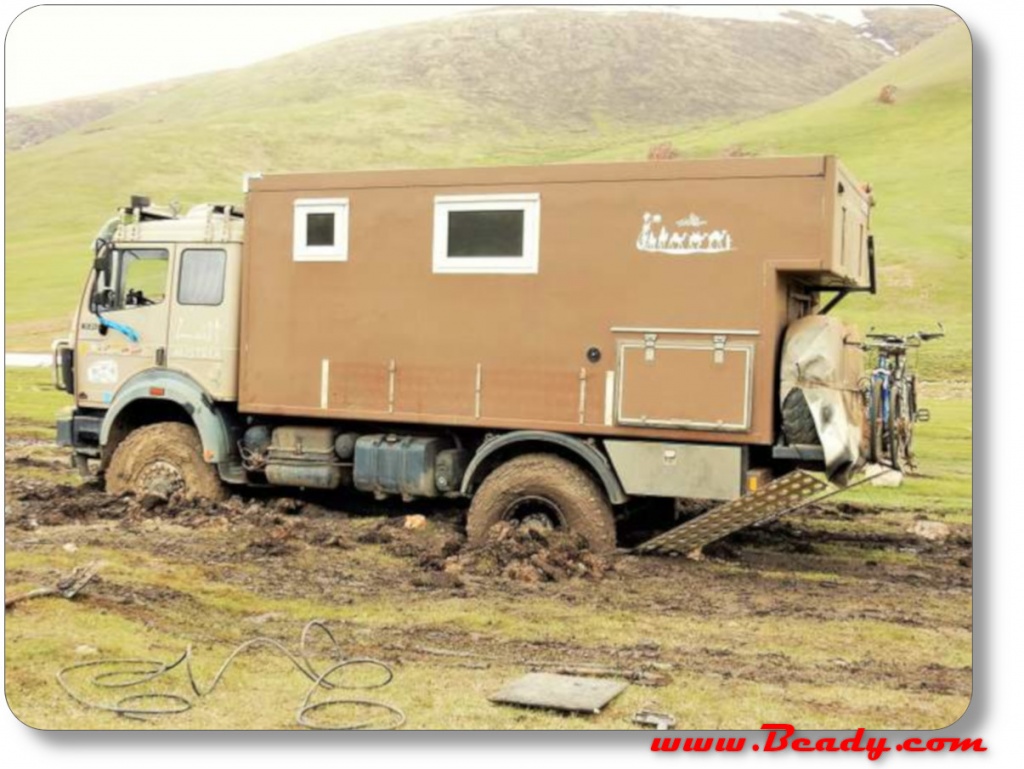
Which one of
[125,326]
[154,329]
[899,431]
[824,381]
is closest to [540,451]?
[824,381]

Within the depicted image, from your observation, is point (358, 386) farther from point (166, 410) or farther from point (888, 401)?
point (888, 401)

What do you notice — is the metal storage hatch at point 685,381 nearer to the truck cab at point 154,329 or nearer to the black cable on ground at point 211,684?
the black cable on ground at point 211,684

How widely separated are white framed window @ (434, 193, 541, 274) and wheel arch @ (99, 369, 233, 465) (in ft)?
10.3

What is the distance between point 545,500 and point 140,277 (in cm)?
541

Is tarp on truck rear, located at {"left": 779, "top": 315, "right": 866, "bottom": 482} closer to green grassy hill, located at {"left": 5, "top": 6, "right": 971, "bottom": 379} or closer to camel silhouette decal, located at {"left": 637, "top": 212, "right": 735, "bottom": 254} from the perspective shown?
camel silhouette decal, located at {"left": 637, "top": 212, "right": 735, "bottom": 254}

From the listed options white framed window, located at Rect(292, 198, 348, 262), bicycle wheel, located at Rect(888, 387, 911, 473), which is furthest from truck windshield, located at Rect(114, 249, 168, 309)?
bicycle wheel, located at Rect(888, 387, 911, 473)

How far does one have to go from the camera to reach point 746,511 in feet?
32.5

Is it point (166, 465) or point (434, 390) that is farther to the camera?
point (166, 465)

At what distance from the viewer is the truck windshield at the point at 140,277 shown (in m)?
12.6

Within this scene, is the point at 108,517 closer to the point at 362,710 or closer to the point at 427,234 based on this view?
the point at 427,234

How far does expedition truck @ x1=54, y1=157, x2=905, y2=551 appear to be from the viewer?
9.77m

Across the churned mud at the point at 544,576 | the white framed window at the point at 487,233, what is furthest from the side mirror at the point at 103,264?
the white framed window at the point at 487,233

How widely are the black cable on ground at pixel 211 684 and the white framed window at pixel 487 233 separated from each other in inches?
158

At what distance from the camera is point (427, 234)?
1092 cm
